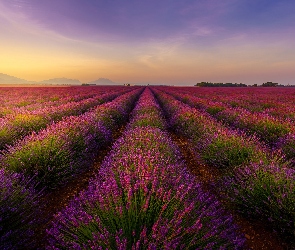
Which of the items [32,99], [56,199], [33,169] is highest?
[33,169]

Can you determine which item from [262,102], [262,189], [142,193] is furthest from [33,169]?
[262,102]

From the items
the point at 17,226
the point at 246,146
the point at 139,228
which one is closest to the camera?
the point at 139,228

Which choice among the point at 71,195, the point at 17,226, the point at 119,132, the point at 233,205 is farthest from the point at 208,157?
the point at 119,132

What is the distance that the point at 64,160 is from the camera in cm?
448

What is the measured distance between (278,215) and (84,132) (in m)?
4.60

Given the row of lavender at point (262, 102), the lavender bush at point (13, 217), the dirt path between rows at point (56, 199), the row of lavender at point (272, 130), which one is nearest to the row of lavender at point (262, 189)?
the row of lavender at point (272, 130)

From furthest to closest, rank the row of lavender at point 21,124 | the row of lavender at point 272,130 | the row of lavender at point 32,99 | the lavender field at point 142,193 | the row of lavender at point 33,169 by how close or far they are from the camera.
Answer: the row of lavender at point 32,99 < the row of lavender at point 21,124 < the row of lavender at point 272,130 < the row of lavender at point 33,169 < the lavender field at point 142,193

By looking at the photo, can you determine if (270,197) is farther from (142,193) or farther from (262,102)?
(262,102)

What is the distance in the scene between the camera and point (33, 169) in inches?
160

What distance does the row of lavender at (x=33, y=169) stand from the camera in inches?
100

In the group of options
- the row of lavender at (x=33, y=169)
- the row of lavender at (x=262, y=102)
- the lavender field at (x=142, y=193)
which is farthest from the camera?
the row of lavender at (x=262, y=102)

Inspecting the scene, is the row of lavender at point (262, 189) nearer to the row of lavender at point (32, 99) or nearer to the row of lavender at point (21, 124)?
the row of lavender at point (21, 124)

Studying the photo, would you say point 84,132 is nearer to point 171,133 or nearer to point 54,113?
point 54,113

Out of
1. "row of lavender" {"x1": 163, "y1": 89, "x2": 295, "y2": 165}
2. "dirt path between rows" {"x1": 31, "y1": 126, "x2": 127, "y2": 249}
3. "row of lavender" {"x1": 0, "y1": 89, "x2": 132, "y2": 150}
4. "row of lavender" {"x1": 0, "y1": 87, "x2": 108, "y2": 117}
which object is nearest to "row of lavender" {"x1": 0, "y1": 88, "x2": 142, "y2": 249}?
"dirt path between rows" {"x1": 31, "y1": 126, "x2": 127, "y2": 249}
